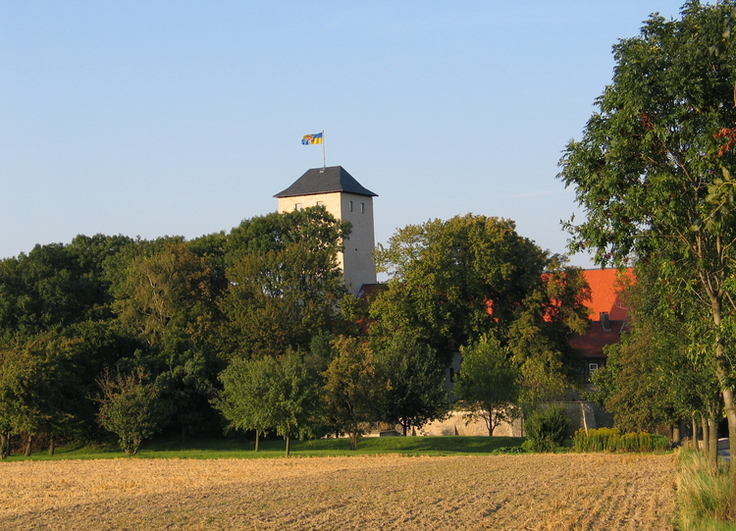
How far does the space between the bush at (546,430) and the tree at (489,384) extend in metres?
7.73

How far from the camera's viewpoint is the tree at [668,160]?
17.4m

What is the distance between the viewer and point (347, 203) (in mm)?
85812

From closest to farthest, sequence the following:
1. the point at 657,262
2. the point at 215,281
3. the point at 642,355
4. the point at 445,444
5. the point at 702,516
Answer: the point at 702,516 → the point at 657,262 → the point at 642,355 → the point at 445,444 → the point at 215,281

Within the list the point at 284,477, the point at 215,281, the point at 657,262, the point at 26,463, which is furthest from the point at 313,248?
the point at 657,262

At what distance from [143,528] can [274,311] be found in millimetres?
41200

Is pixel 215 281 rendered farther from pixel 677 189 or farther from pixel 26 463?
pixel 677 189

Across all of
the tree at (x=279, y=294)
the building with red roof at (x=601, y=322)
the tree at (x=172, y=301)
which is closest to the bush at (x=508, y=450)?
the tree at (x=279, y=294)

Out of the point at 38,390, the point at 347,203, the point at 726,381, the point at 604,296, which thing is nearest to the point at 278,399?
the point at 38,390

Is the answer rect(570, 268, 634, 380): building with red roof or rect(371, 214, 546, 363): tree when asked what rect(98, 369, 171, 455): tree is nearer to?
rect(371, 214, 546, 363): tree

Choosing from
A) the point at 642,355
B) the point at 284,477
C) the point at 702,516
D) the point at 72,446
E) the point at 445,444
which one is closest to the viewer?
the point at 702,516

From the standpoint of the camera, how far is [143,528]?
18359mm

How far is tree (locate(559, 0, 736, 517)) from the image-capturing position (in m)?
17.4

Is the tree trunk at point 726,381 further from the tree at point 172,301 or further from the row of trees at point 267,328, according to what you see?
the tree at point 172,301

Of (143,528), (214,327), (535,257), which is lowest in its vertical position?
(143,528)
